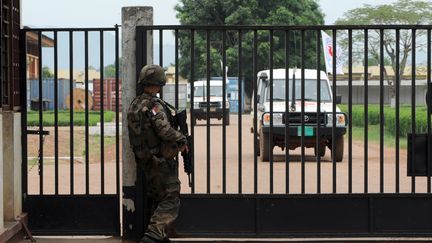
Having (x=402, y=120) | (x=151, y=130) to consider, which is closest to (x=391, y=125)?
(x=402, y=120)

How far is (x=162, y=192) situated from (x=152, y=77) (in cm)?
98

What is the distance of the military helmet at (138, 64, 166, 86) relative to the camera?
6.60 m

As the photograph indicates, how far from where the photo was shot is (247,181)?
13867 millimetres

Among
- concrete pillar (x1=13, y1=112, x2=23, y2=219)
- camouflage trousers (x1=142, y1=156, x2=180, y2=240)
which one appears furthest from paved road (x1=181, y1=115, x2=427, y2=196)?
concrete pillar (x1=13, y1=112, x2=23, y2=219)

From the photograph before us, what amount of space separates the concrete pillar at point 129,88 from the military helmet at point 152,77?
60 cm

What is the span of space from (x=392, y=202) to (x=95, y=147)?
15.9 m

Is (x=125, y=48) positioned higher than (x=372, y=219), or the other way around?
(x=125, y=48)

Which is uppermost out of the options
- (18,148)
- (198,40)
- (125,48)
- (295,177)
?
(198,40)

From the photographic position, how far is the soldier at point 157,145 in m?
6.49

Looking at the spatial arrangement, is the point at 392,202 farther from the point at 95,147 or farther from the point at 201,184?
the point at 95,147

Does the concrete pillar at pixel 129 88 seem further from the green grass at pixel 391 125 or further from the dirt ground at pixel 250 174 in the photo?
the green grass at pixel 391 125

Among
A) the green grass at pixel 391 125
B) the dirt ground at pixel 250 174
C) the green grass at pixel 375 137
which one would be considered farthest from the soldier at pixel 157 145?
the green grass at pixel 375 137

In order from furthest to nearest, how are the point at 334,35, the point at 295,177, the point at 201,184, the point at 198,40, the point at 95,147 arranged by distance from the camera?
the point at 198,40, the point at 95,147, the point at 295,177, the point at 201,184, the point at 334,35

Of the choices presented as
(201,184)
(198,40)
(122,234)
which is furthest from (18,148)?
(198,40)
